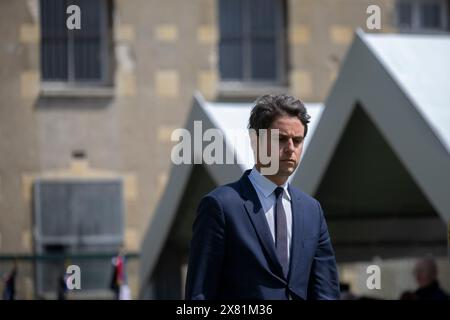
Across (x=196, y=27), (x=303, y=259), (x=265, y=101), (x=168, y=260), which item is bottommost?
(x=168, y=260)

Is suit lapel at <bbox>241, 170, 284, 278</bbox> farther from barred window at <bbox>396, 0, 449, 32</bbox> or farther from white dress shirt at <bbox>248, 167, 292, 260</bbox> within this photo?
barred window at <bbox>396, 0, 449, 32</bbox>

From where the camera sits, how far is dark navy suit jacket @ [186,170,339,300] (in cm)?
440

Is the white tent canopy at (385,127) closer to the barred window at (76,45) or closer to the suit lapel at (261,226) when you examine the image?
the suit lapel at (261,226)

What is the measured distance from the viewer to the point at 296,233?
14.9 ft

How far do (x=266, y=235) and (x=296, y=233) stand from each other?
0.12 m

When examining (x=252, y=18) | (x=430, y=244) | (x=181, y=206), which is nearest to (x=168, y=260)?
(x=181, y=206)

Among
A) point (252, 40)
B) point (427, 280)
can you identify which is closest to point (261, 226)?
point (427, 280)

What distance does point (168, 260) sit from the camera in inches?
541

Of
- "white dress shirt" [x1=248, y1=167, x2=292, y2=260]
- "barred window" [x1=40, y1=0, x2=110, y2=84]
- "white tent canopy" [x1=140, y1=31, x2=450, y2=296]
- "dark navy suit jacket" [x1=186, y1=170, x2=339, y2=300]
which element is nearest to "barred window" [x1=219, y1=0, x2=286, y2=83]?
"barred window" [x1=40, y1=0, x2=110, y2=84]

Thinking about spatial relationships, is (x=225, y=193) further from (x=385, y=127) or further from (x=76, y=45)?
(x=76, y=45)

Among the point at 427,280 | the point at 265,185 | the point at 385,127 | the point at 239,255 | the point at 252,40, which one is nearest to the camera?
the point at 239,255

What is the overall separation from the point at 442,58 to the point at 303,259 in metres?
4.79

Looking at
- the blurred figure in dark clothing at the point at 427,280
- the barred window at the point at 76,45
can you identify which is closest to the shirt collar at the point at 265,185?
the blurred figure in dark clothing at the point at 427,280

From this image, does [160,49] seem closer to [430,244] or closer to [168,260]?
[168,260]
